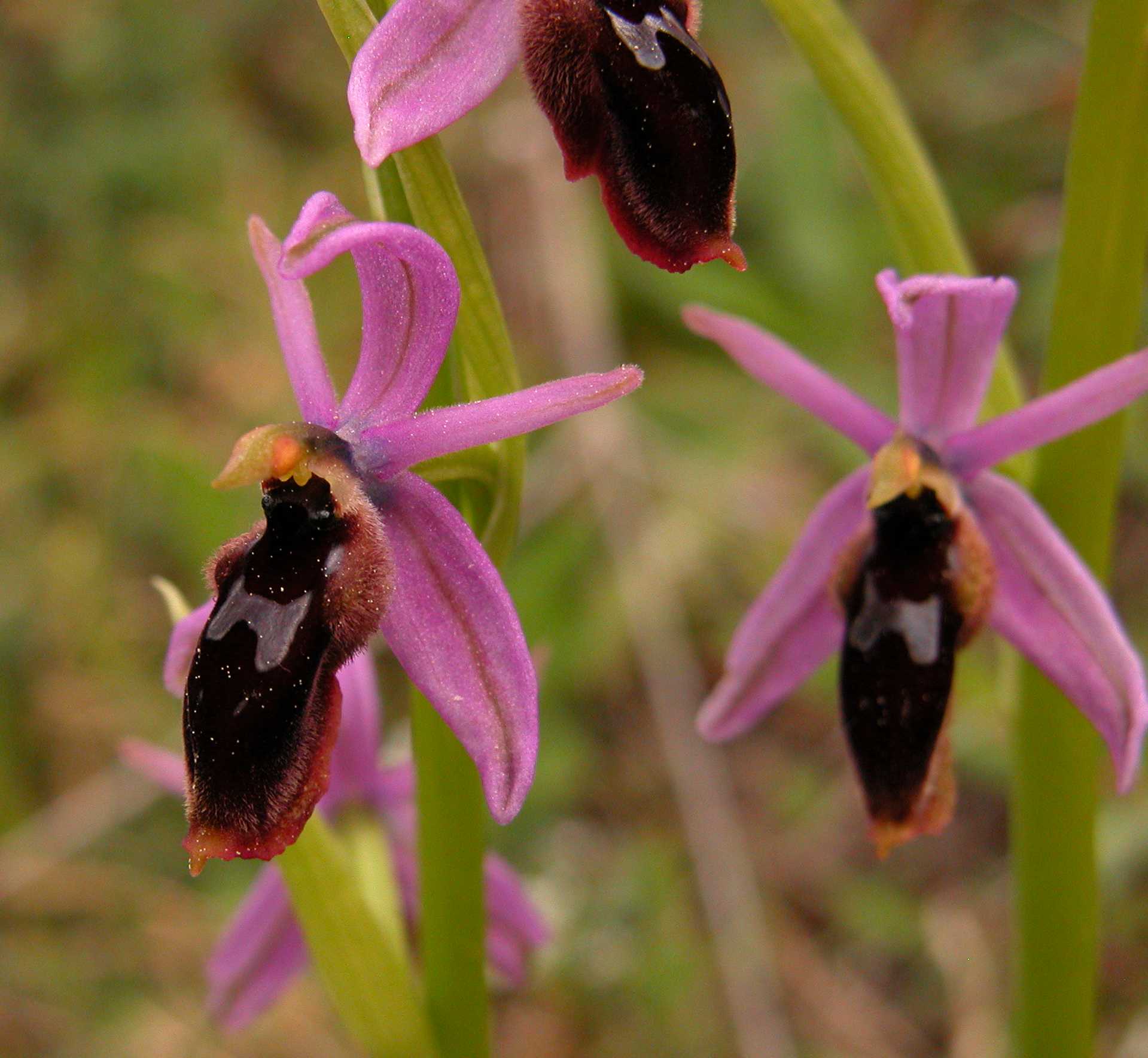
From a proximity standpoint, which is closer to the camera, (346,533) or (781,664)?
(346,533)

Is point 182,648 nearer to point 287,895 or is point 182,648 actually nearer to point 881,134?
point 287,895

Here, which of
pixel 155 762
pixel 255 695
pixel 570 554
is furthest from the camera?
pixel 570 554

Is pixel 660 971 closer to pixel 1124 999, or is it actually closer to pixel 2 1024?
pixel 1124 999

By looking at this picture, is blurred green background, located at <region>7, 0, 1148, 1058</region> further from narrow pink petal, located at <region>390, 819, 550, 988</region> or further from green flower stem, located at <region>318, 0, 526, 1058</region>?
green flower stem, located at <region>318, 0, 526, 1058</region>

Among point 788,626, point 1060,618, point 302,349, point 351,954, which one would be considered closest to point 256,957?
point 351,954

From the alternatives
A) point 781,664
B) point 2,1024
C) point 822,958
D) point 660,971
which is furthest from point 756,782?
point 781,664

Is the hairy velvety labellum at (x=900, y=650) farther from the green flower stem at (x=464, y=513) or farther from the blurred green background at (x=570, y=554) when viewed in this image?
the blurred green background at (x=570, y=554)
